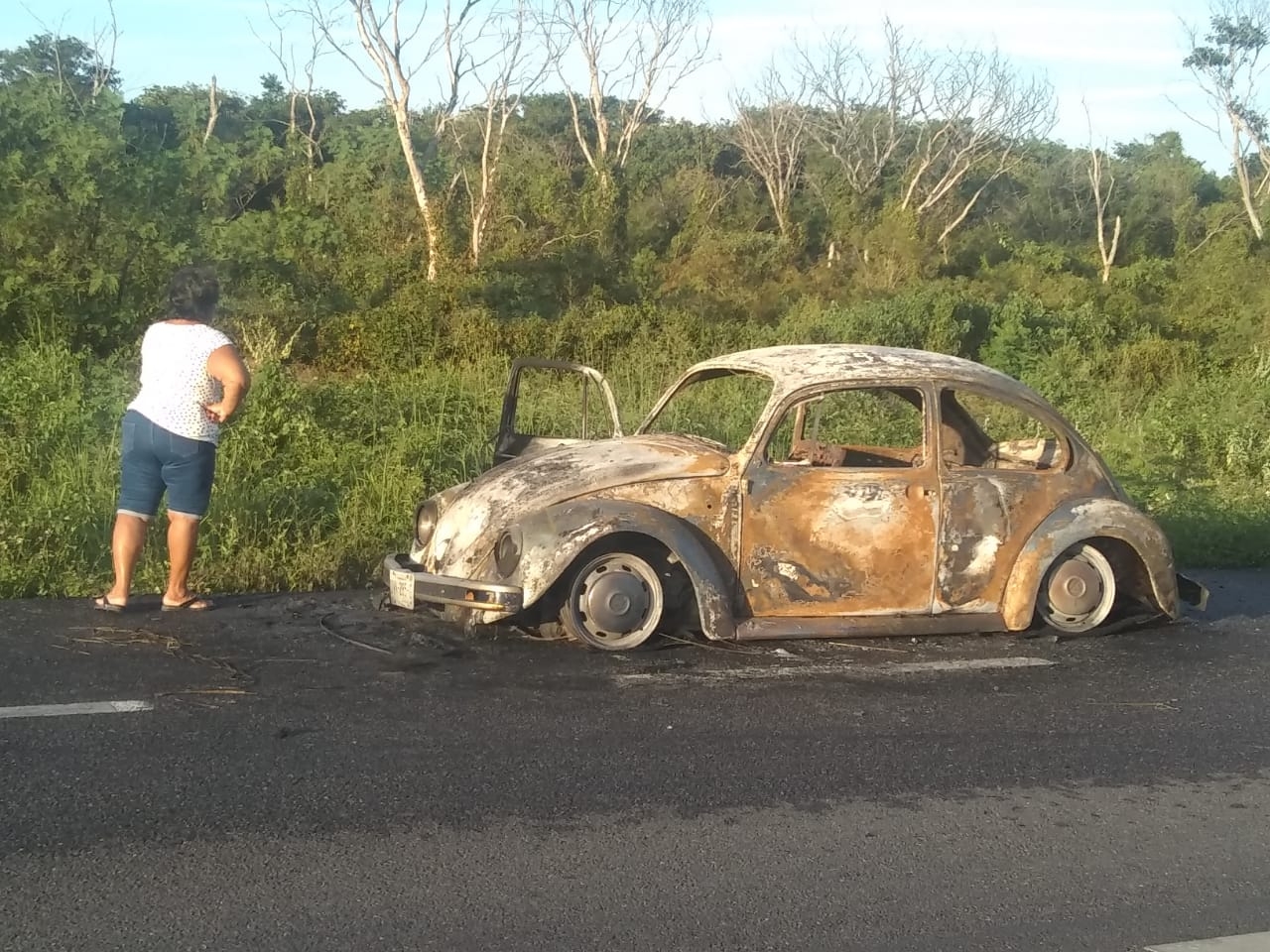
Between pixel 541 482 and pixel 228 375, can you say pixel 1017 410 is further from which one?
pixel 228 375

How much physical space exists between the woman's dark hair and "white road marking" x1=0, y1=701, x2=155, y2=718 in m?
2.27

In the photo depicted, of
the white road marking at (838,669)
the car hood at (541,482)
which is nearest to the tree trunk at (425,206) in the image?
the car hood at (541,482)

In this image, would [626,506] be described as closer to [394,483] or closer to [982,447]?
[982,447]

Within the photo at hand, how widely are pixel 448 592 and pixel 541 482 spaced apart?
73cm

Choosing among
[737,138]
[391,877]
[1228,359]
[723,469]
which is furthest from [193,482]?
[737,138]

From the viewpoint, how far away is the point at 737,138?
58125 mm

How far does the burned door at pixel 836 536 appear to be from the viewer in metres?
6.65

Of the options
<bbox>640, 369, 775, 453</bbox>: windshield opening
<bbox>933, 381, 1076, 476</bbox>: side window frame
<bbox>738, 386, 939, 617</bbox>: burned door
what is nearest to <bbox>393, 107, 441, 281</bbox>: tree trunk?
<bbox>640, 369, 775, 453</bbox>: windshield opening

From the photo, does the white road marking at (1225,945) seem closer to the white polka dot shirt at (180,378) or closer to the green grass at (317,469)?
the white polka dot shirt at (180,378)

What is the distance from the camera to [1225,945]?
142 inches

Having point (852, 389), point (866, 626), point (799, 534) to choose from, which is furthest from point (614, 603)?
point (852, 389)

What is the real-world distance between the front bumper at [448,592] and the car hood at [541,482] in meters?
0.19

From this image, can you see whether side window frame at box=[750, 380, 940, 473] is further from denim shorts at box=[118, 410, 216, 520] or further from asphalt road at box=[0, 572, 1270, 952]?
denim shorts at box=[118, 410, 216, 520]

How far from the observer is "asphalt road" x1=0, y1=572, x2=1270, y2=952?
3.64m
